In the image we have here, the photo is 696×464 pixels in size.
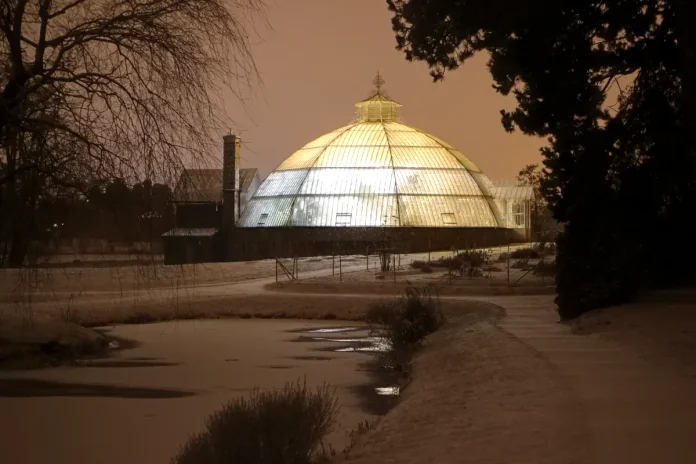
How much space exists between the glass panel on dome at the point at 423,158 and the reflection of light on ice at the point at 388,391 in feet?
153

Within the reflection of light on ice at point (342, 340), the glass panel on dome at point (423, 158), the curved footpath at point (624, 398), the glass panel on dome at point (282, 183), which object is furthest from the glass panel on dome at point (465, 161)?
the curved footpath at point (624, 398)

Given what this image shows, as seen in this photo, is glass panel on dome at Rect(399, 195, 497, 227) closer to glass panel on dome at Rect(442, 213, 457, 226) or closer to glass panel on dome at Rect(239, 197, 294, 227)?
glass panel on dome at Rect(442, 213, 457, 226)

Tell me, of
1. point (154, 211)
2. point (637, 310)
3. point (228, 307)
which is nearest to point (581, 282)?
point (637, 310)

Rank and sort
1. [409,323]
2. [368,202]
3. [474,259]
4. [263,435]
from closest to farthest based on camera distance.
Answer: [263,435], [409,323], [474,259], [368,202]

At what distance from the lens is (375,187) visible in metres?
60.9

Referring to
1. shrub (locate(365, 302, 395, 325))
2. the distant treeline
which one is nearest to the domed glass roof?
shrub (locate(365, 302, 395, 325))

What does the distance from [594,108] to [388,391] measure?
6.71 meters

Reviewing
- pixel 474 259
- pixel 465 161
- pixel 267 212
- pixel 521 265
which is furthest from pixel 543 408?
pixel 465 161

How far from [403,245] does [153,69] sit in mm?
45279

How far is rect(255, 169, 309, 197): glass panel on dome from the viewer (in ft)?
206

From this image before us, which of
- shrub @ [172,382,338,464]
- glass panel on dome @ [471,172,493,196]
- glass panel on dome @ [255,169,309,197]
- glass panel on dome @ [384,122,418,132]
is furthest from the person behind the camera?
glass panel on dome @ [384,122,418,132]

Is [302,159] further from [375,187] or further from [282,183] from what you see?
[375,187]

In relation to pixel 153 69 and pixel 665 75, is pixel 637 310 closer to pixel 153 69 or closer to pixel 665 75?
pixel 665 75

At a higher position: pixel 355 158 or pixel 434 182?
pixel 355 158
